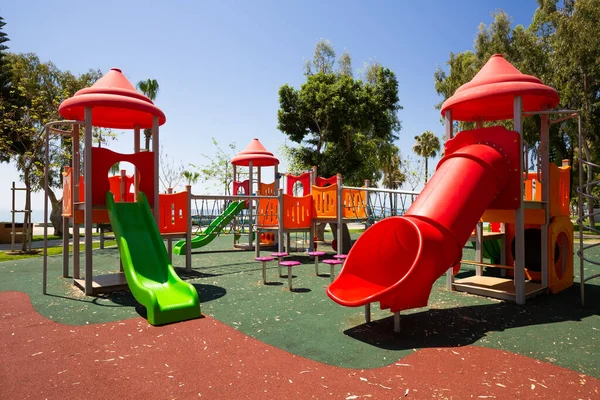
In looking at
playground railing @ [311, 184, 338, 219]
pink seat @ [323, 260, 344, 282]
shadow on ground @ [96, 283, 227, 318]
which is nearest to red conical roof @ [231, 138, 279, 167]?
playground railing @ [311, 184, 338, 219]

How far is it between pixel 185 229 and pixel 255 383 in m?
7.09

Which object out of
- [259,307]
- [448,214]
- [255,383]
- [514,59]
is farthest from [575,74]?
[255,383]

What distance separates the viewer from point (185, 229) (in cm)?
1024

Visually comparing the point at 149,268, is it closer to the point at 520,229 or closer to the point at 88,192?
the point at 88,192

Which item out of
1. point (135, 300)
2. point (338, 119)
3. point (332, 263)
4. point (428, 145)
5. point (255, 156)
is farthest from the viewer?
point (428, 145)

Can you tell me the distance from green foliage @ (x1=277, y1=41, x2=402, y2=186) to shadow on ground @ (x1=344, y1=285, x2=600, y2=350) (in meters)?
21.7

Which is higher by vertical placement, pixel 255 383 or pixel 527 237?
pixel 527 237

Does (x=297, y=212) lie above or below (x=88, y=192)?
below

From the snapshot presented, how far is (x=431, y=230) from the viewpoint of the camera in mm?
5238

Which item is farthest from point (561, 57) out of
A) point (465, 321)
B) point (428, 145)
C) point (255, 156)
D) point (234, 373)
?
point (428, 145)

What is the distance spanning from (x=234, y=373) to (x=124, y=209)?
493 cm

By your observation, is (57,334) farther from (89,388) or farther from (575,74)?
(575,74)

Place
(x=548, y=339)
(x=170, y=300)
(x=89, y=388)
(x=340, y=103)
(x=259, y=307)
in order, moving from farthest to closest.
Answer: (x=340, y=103) < (x=259, y=307) < (x=170, y=300) < (x=548, y=339) < (x=89, y=388)

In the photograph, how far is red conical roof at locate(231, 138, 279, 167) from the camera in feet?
56.6
